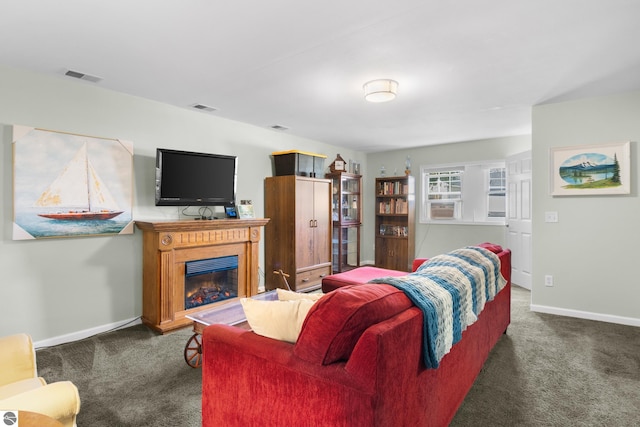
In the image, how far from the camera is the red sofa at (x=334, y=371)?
1146 millimetres

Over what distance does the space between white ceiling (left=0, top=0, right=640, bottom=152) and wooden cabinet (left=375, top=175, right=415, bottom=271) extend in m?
2.58

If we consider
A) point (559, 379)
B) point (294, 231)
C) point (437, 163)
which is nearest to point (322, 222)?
point (294, 231)

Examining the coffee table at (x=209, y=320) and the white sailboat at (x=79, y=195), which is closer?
the coffee table at (x=209, y=320)

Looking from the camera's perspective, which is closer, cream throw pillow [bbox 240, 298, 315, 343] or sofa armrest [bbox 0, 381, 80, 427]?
sofa armrest [bbox 0, 381, 80, 427]

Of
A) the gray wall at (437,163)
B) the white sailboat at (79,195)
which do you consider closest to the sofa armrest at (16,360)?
the white sailboat at (79,195)

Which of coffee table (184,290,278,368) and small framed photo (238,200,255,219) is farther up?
small framed photo (238,200,255,219)

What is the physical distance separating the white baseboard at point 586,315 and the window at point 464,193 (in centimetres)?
211

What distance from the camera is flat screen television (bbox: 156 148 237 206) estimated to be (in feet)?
11.7

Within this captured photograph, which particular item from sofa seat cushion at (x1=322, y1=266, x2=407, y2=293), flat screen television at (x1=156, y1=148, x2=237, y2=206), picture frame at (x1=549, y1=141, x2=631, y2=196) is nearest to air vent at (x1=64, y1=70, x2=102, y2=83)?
flat screen television at (x1=156, y1=148, x2=237, y2=206)

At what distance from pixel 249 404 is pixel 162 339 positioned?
7.04 feet

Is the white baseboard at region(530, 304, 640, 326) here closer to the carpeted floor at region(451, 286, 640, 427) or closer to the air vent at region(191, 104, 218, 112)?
the carpeted floor at region(451, 286, 640, 427)

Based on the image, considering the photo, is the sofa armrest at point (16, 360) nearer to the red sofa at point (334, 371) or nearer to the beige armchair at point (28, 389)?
the beige armchair at point (28, 389)

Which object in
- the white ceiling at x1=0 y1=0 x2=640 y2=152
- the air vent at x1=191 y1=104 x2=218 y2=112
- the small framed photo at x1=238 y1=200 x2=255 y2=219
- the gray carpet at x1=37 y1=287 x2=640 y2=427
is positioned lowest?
the gray carpet at x1=37 y1=287 x2=640 y2=427

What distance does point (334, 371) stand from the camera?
→ 3.95 ft
